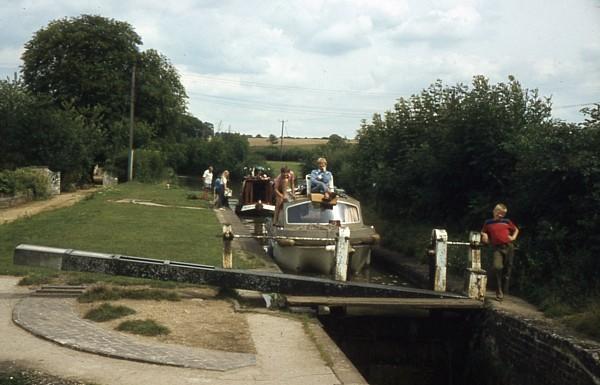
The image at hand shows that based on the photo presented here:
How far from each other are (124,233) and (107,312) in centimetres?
806

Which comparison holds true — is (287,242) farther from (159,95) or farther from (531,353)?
(159,95)

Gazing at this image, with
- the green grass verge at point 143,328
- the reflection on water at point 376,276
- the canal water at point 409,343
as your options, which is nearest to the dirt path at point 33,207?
the reflection on water at point 376,276

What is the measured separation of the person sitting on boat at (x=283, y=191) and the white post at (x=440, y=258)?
604 cm

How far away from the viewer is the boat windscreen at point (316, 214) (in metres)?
15.8

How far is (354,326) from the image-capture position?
11422mm

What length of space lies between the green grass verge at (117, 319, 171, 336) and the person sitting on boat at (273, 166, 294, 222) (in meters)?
8.58

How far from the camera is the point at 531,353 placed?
9312 mm

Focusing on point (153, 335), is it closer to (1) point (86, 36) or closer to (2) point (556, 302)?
(2) point (556, 302)

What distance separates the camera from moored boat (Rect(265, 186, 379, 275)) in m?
14.4

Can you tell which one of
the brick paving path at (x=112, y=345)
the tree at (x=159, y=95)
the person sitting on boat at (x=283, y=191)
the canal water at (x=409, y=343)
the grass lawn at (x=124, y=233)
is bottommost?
the canal water at (x=409, y=343)

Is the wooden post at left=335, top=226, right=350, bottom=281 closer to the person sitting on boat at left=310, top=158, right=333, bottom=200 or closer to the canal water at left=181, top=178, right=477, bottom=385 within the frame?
the canal water at left=181, top=178, right=477, bottom=385

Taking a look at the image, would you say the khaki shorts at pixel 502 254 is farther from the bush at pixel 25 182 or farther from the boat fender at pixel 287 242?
the bush at pixel 25 182

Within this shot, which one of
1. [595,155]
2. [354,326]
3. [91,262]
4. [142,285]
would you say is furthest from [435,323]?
[91,262]

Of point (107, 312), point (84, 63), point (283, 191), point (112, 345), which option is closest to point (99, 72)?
point (84, 63)
